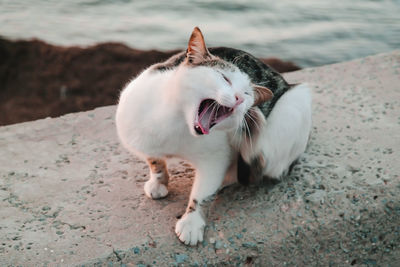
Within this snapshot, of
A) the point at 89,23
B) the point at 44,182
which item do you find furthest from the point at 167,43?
the point at 44,182

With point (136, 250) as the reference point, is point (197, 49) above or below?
above

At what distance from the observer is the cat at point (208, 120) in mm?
1603

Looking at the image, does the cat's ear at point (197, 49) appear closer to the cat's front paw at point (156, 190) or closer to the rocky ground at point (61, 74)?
the cat's front paw at point (156, 190)

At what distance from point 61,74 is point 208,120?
3.99 meters

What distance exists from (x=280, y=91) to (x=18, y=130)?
1.67 m

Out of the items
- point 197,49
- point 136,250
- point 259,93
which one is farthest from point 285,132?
point 136,250

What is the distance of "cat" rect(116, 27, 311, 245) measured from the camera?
1.60m

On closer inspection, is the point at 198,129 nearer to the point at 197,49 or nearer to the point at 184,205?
the point at 197,49

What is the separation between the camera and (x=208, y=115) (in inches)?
64.1

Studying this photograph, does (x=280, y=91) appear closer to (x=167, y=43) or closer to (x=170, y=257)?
(x=170, y=257)

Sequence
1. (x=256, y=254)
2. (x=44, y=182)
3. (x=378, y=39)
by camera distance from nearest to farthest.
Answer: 1. (x=256, y=254)
2. (x=44, y=182)
3. (x=378, y=39)

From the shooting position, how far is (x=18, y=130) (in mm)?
2910

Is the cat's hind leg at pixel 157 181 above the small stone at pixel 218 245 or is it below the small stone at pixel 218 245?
above

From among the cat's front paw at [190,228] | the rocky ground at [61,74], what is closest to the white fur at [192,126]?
the cat's front paw at [190,228]
